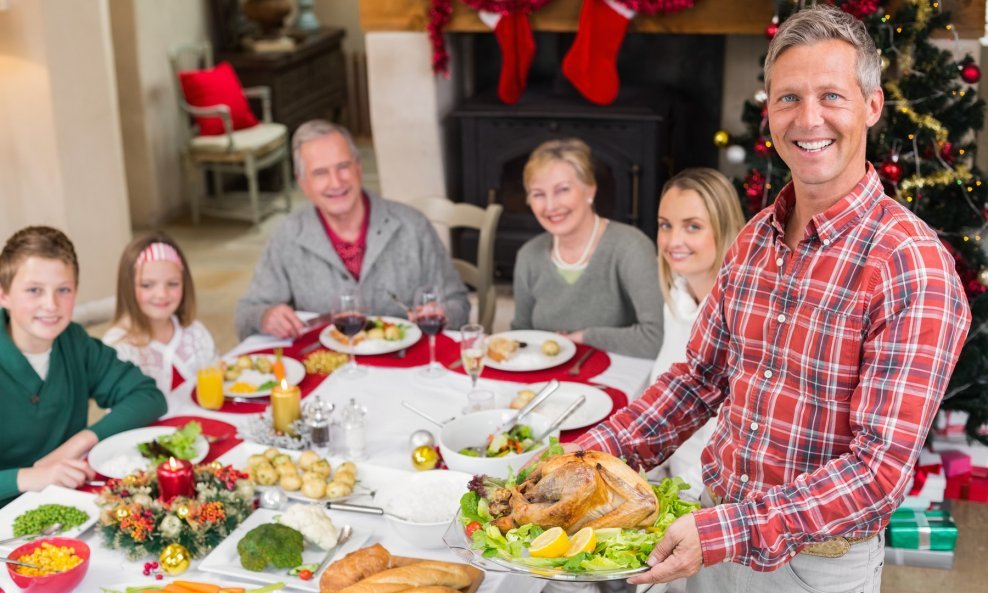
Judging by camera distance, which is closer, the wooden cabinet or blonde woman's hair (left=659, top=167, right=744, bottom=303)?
blonde woman's hair (left=659, top=167, right=744, bottom=303)

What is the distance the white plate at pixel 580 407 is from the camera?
2.27 metres

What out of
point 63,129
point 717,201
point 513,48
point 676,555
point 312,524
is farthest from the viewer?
point 63,129

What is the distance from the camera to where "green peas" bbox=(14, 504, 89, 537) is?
1.86 metres

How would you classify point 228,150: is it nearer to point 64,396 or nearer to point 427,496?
point 64,396

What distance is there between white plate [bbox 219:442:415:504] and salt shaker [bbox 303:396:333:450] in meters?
0.06

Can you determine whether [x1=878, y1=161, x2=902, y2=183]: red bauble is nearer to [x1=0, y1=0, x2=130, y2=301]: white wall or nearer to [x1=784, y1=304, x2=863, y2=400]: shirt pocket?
A: [x1=784, y1=304, x2=863, y2=400]: shirt pocket

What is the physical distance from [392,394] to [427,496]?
605mm

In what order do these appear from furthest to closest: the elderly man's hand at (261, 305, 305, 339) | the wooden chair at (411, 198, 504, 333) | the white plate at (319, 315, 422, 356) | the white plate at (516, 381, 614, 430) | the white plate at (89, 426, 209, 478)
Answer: the wooden chair at (411, 198, 504, 333) < the elderly man's hand at (261, 305, 305, 339) < the white plate at (319, 315, 422, 356) < the white plate at (516, 381, 614, 430) < the white plate at (89, 426, 209, 478)

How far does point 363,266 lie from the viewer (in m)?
3.14

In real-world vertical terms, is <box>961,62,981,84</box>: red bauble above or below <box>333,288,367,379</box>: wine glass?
above

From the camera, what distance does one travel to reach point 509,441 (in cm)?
207

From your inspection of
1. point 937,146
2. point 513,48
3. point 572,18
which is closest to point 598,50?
point 572,18

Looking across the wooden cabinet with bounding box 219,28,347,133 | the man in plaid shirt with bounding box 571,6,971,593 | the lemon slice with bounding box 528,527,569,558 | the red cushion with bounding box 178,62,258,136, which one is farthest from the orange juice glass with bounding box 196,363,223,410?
the wooden cabinet with bounding box 219,28,347,133

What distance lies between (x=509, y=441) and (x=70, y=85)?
3311 mm
